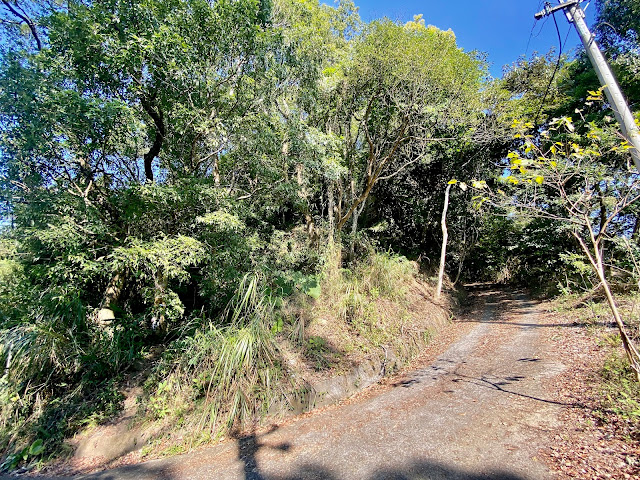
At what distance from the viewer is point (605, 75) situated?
10.6 feet

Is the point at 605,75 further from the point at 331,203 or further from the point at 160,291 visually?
the point at 331,203

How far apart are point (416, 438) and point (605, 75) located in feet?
14.5

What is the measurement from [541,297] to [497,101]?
21.5 ft

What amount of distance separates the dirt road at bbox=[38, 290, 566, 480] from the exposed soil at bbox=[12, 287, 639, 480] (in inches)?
0.4

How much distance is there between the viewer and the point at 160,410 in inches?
148

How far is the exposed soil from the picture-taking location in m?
2.40

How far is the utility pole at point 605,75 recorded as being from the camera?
2.95 metres

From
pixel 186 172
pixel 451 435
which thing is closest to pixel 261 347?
pixel 451 435

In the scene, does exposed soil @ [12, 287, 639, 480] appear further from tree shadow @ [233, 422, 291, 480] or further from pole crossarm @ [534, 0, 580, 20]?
pole crossarm @ [534, 0, 580, 20]

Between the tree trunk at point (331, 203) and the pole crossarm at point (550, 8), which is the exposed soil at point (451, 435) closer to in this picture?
the pole crossarm at point (550, 8)

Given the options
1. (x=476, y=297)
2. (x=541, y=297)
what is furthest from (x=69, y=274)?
(x=476, y=297)

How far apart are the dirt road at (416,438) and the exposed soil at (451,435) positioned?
11 millimetres

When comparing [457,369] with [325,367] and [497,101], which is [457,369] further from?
[497,101]

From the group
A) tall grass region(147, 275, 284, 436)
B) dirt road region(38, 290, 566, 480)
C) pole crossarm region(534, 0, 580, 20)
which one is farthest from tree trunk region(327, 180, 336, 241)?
pole crossarm region(534, 0, 580, 20)
